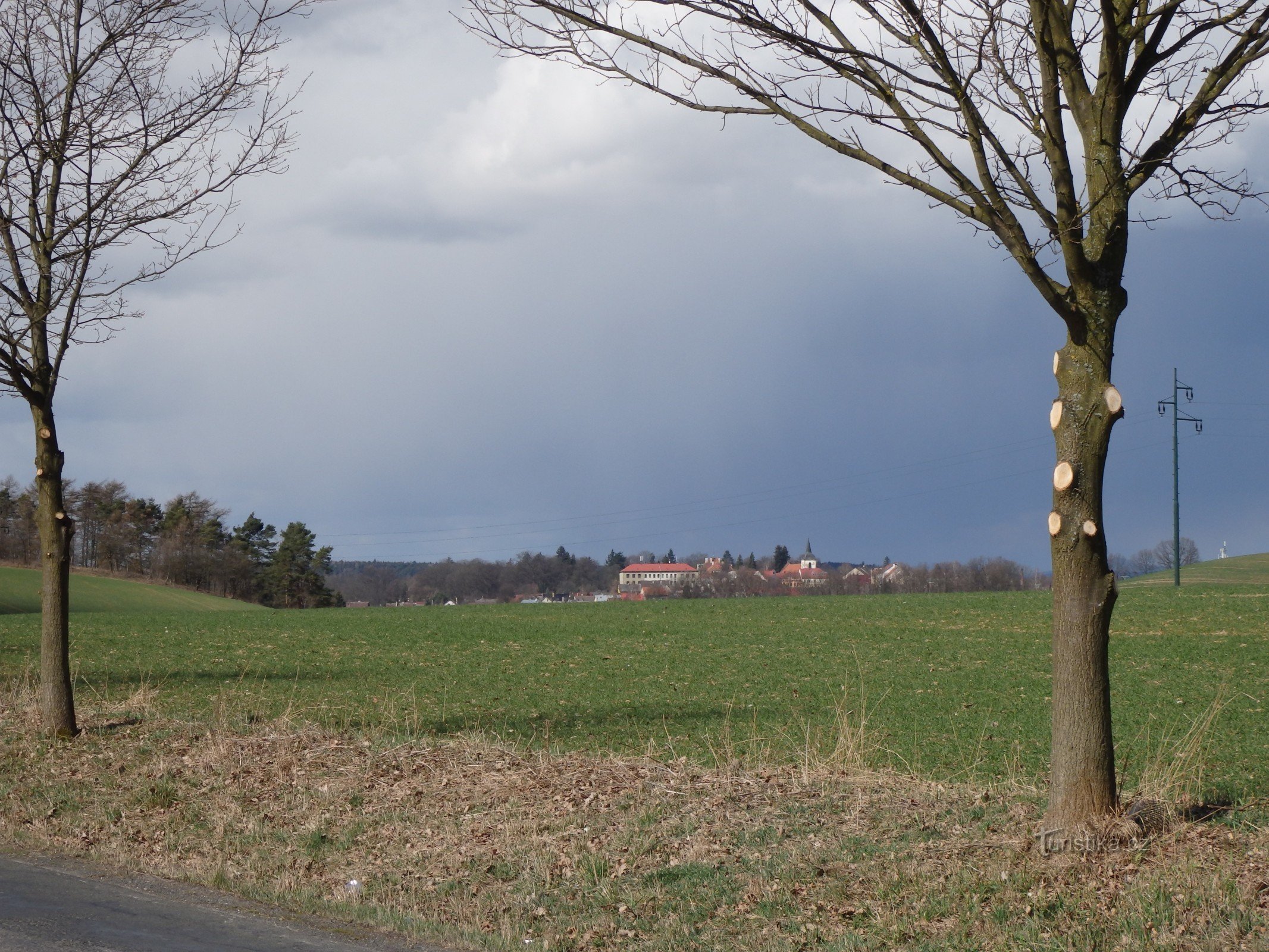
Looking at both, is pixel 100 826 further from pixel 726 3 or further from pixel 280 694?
pixel 280 694

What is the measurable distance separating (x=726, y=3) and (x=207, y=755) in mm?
7653

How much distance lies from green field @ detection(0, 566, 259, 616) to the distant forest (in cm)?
1147

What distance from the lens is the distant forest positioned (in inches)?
3169

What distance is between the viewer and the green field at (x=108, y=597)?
185 feet

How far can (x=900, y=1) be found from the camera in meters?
6.79

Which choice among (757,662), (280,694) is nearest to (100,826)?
(280,694)

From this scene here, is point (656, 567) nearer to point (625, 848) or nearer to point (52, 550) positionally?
point (52, 550)

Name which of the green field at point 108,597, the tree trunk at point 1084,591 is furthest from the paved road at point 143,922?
the green field at point 108,597

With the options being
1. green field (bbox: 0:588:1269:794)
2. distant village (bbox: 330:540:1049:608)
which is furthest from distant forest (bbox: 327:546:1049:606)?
green field (bbox: 0:588:1269:794)

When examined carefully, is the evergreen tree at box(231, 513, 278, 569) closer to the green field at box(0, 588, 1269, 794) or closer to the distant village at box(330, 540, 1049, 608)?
the distant village at box(330, 540, 1049, 608)

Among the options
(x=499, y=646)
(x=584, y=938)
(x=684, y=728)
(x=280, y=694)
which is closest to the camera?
(x=584, y=938)

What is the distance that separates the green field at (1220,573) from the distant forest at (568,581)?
7.60 meters

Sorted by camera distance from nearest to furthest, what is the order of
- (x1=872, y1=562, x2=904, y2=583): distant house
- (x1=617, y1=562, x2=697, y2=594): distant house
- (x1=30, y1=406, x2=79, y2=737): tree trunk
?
1. (x1=30, y1=406, x2=79, y2=737): tree trunk
2. (x1=872, y1=562, x2=904, y2=583): distant house
3. (x1=617, y1=562, x2=697, y2=594): distant house

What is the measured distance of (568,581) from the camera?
95.4 meters
